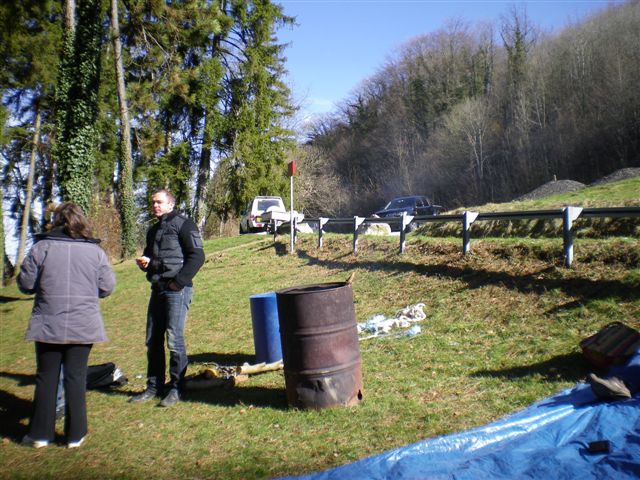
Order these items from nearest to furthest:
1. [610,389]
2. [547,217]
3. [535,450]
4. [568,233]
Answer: [535,450] < [610,389] < [568,233] < [547,217]

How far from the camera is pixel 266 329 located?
7.56m

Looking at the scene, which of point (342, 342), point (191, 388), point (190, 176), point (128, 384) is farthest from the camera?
point (190, 176)

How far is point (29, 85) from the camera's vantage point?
24109mm

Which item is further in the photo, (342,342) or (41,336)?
(342,342)

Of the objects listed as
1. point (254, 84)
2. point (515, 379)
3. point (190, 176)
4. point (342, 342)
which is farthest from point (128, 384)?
point (254, 84)

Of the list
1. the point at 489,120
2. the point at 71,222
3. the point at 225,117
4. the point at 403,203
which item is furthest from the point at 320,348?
the point at 489,120

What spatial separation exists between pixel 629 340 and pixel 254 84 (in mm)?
31104

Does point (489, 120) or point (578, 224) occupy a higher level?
point (489, 120)

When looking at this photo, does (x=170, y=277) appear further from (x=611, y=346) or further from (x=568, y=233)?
(x=568, y=233)

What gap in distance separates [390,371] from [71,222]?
3.75 m

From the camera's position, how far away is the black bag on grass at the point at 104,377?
725 centimetres

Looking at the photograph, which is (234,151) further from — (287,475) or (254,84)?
(287,475)

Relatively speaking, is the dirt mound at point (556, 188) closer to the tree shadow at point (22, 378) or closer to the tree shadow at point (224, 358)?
the tree shadow at point (224, 358)

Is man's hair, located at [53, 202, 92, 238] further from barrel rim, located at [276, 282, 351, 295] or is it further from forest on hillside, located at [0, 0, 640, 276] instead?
forest on hillside, located at [0, 0, 640, 276]
